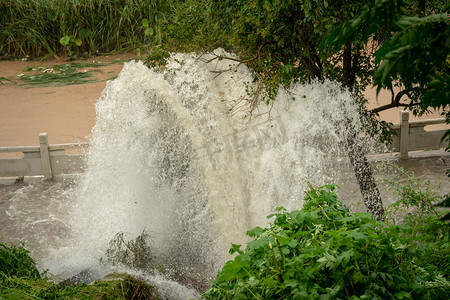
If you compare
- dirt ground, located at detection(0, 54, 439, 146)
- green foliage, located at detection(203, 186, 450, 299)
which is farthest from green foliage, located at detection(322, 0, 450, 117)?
dirt ground, located at detection(0, 54, 439, 146)

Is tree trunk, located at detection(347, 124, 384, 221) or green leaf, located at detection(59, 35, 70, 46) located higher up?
green leaf, located at detection(59, 35, 70, 46)

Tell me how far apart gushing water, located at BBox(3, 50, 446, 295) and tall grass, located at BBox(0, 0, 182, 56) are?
10.3m

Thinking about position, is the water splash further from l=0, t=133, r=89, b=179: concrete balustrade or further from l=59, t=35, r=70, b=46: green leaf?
l=59, t=35, r=70, b=46: green leaf

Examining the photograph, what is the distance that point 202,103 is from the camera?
7957 mm

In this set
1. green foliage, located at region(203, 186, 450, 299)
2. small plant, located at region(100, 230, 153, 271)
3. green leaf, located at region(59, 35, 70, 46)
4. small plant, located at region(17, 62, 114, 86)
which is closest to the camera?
green foliage, located at region(203, 186, 450, 299)

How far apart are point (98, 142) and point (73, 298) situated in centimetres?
374

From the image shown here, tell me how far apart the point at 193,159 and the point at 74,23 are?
1273cm

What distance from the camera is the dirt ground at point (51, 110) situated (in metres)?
13.9

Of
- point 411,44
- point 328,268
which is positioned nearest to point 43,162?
point 328,268

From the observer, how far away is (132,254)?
7.33 m

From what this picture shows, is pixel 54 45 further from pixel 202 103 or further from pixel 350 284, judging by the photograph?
pixel 350 284

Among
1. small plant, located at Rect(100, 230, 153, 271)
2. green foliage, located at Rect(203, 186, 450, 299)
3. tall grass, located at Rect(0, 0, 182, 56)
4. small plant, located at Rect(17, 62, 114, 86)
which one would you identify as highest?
tall grass, located at Rect(0, 0, 182, 56)

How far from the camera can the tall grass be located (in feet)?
59.0

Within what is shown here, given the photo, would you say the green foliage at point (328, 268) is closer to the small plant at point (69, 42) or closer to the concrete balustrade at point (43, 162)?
the concrete balustrade at point (43, 162)
